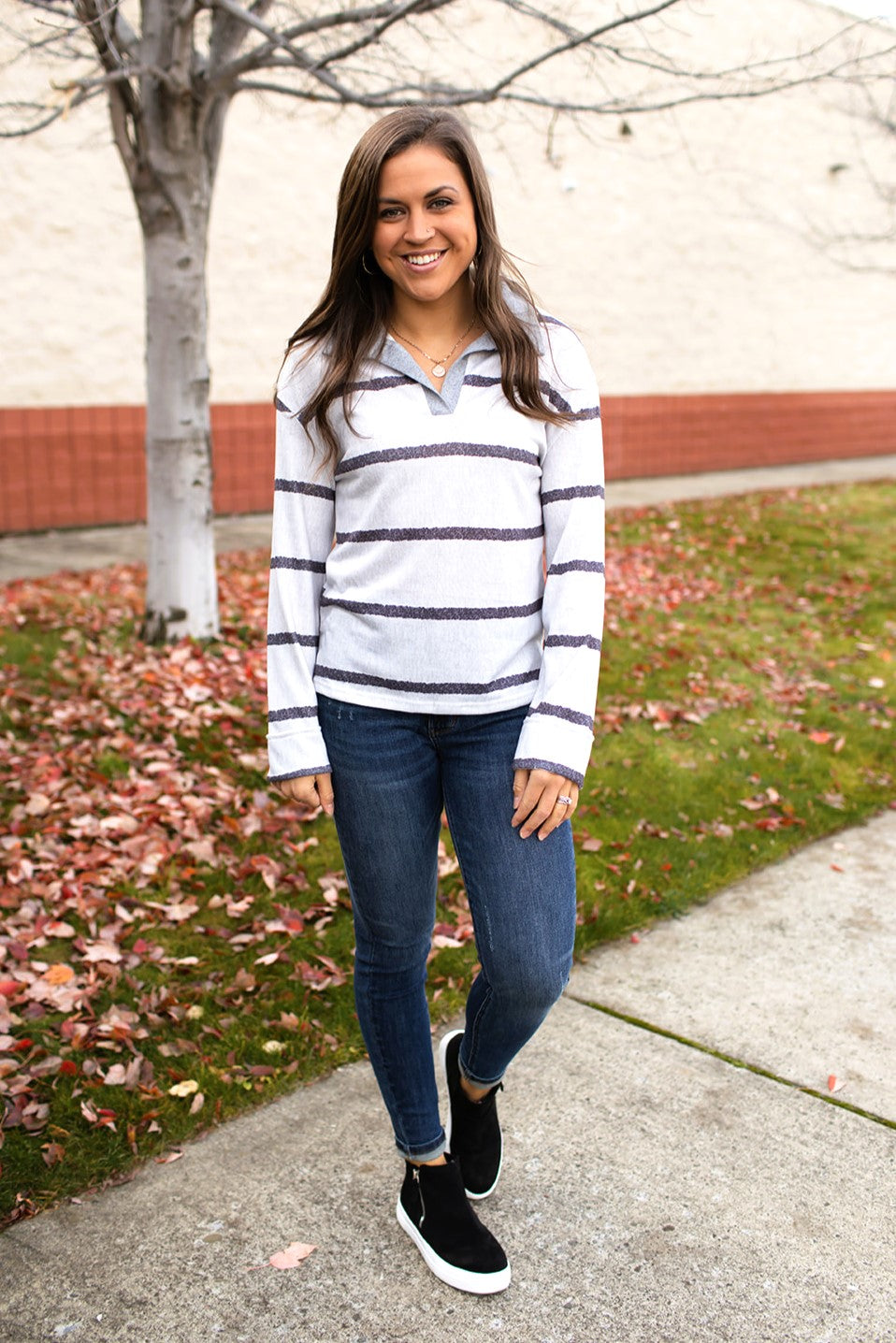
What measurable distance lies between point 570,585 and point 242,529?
8900 mm

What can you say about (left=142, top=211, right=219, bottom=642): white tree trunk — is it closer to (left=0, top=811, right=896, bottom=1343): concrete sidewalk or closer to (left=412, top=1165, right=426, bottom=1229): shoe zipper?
(left=0, top=811, right=896, bottom=1343): concrete sidewalk

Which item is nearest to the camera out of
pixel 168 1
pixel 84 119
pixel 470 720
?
pixel 470 720

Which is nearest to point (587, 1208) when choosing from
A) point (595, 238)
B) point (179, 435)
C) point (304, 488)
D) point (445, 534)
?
point (445, 534)

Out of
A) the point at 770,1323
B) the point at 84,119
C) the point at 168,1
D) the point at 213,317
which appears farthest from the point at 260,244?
the point at 770,1323

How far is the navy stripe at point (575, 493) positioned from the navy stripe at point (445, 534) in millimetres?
76

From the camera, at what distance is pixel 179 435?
6500 millimetres

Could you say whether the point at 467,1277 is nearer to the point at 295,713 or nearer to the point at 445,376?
the point at 295,713

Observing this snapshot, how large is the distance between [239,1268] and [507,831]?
1083 mm

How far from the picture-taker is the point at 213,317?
Answer: 37.6ft

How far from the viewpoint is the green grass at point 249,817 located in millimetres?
3248

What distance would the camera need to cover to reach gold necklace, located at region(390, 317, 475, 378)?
2.26 m

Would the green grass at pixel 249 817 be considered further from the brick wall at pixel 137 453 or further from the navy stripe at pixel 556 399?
the brick wall at pixel 137 453

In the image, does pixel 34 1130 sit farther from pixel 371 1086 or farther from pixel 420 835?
pixel 420 835

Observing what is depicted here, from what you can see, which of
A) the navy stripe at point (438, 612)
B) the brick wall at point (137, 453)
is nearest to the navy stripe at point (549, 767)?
the navy stripe at point (438, 612)
